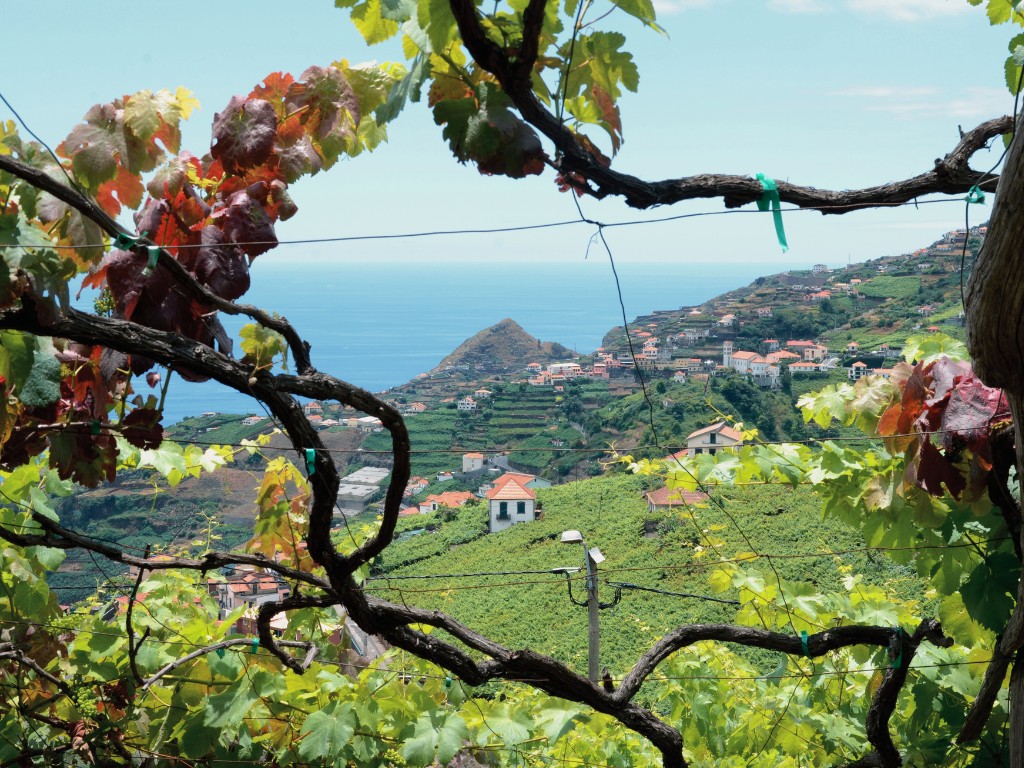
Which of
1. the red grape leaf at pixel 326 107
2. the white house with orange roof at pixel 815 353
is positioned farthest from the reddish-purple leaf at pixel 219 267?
the white house with orange roof at pixel 815 353

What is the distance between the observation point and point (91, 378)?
154cm

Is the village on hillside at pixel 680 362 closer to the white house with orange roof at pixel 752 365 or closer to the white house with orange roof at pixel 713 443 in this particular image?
the white house with orange roof at pixel 752 365

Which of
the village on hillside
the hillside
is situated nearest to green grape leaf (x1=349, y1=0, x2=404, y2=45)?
the village on hillside

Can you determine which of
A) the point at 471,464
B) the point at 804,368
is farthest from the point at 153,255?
the point at 471,464

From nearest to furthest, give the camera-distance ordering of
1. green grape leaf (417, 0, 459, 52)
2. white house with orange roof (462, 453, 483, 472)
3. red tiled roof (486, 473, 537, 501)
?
green grape leaf (417, 0, 459, 52), red tiled roof (486, 473, 537, 501), white house with orange roof (462, 453, 483, 472)

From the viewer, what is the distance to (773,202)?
141cm

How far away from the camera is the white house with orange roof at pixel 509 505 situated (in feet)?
80.1

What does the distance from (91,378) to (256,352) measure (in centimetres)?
33

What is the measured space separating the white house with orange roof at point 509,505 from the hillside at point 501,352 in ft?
78.0

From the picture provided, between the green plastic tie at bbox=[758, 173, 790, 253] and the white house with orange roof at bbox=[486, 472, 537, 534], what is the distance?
912 inches

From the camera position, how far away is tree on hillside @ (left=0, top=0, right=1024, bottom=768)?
49.6 inches

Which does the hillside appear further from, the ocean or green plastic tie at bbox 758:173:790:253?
green plastic tie at bbox 758:173:790:253

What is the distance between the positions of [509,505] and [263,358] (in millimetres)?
23563

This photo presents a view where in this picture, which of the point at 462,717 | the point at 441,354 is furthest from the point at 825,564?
the point at 441,354
